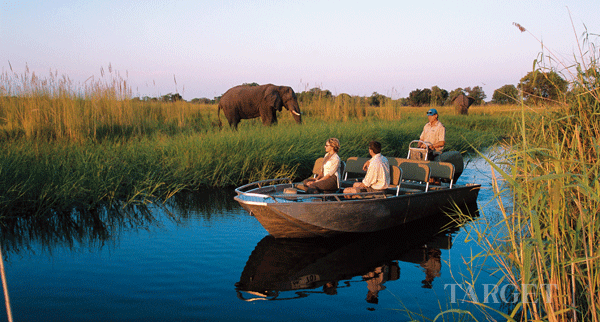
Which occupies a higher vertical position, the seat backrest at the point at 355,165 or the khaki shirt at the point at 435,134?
the khaki shirt at the point at 435,134

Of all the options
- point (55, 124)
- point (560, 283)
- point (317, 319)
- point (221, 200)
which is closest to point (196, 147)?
point (221, 200)

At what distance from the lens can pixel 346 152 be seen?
1264 centimetres

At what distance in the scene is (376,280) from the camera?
520 cm

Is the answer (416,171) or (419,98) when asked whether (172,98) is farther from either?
(419,98)

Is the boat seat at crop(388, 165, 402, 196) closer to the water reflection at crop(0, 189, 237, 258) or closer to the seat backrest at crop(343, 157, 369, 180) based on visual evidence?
the seat backrest at crop(343, 157, 369, 180)

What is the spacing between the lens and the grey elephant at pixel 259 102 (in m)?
18.0

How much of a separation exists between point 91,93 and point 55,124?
214cm

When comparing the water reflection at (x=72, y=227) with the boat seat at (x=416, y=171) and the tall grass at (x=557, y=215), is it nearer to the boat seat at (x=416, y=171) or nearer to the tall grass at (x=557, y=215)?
the boat seat at (x=416, y=171)

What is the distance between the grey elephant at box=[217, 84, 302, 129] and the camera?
1797cm

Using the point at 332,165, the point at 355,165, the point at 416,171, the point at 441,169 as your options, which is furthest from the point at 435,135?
the point at 332,165

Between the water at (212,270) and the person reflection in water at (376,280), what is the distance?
2cm

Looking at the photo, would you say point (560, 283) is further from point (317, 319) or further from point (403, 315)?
point (317, 319)

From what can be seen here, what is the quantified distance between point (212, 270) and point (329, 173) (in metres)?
2.37

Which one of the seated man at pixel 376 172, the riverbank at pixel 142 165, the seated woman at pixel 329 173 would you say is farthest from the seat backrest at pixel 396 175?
the riverbank at pixel 142 165
